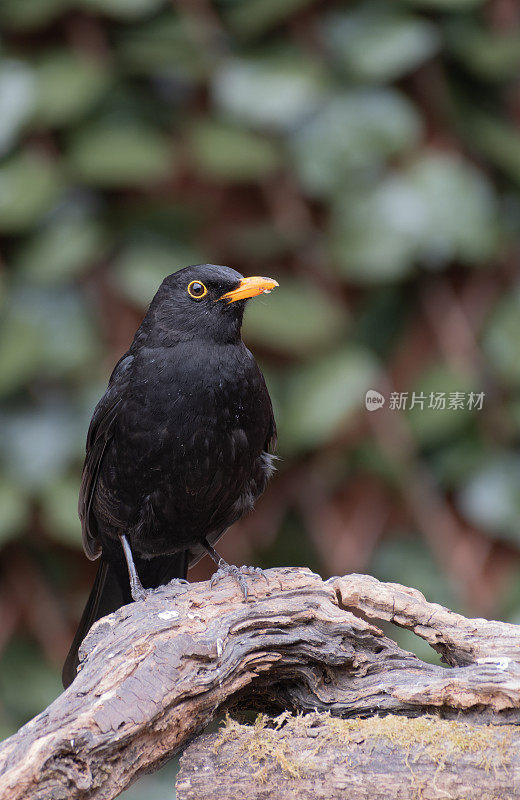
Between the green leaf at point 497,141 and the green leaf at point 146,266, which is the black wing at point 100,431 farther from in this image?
the green leaf at point 497,141

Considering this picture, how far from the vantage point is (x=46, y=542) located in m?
4.04

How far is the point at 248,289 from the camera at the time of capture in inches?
112

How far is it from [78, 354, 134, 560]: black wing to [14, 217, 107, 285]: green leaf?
0.96 m

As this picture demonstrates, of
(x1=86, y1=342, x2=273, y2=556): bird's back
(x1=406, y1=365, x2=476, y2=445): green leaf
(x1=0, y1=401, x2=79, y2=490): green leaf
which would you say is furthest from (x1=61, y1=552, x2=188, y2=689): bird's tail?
(x1=406, y1=365, x2=476, y2=445): green leaf

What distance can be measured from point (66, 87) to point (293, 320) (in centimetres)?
129

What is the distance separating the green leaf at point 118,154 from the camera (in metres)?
3.87

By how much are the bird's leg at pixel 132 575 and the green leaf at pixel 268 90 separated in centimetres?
182

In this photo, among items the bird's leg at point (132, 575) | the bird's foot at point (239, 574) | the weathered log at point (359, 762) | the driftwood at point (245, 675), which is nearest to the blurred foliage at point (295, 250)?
the bird's leg at point (132, 575)

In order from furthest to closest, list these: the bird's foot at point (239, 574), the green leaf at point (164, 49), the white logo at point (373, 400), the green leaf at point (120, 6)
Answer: the white logo at point (373, 400)
the green leaf at point (164, 49)
the green leaf at point (120, 6)
the bird's foot at point (239, 574)

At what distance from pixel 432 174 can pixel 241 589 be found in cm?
221

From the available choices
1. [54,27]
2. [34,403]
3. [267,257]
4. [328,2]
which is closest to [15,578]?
[34,403]

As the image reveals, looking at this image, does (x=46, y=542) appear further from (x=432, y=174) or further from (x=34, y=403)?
(x=432, y=174)

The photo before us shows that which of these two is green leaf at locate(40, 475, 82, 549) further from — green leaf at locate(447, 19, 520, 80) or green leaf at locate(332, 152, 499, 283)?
green leaf at locate(447, 19, 520, 80)

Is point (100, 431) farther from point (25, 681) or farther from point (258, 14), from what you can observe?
point (258, 14)
